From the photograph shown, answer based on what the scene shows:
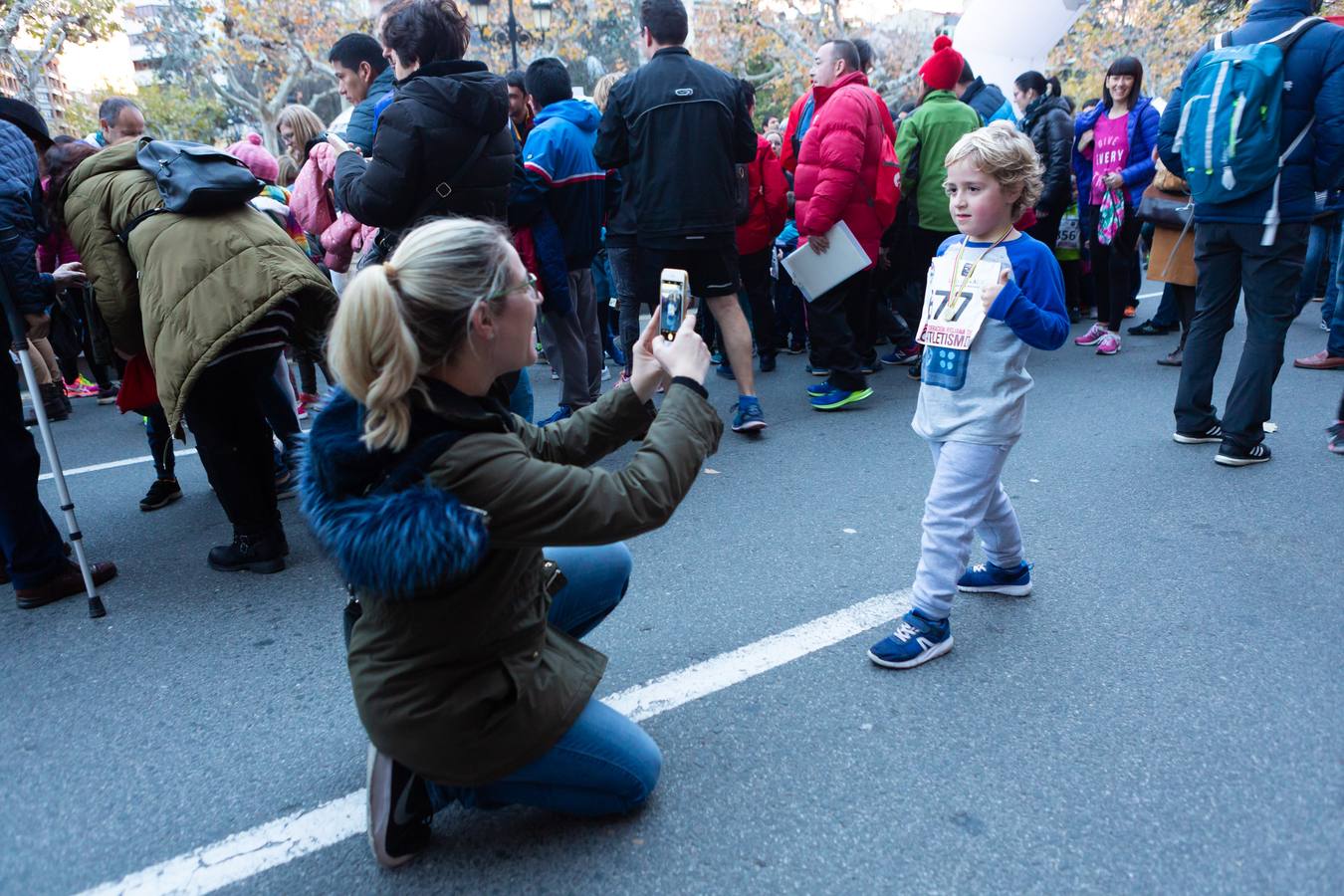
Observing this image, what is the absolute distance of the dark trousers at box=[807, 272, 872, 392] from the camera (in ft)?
18.1

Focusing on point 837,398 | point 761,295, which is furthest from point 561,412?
point 761,295

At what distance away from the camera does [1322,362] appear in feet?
19.0

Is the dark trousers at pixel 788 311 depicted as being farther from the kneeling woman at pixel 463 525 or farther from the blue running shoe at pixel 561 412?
the kneeling woman at pixel 463 525

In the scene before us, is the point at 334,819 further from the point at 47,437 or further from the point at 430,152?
the point at 430,152

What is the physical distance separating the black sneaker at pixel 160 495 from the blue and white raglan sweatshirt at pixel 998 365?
4.01 metres

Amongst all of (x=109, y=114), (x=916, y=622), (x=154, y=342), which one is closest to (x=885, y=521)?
(x=916, y=622)

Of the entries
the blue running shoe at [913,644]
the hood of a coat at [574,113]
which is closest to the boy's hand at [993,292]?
the blue running shoe at [913,644]

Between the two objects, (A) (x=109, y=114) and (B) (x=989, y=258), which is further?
(A) (x=109, y=114)

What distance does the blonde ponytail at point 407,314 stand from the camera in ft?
5.73

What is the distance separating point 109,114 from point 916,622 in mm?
4588

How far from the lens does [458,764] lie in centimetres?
194

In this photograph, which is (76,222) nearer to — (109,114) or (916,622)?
(109,114)

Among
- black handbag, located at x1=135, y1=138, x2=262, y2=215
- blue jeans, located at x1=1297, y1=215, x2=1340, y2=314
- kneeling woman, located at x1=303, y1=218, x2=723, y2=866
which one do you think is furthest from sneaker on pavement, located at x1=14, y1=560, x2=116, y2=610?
blue jeans, located at x1=1297, y1=215, x2=1340, y2=314

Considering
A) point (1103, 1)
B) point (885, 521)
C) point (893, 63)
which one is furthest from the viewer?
point (893, 63)
